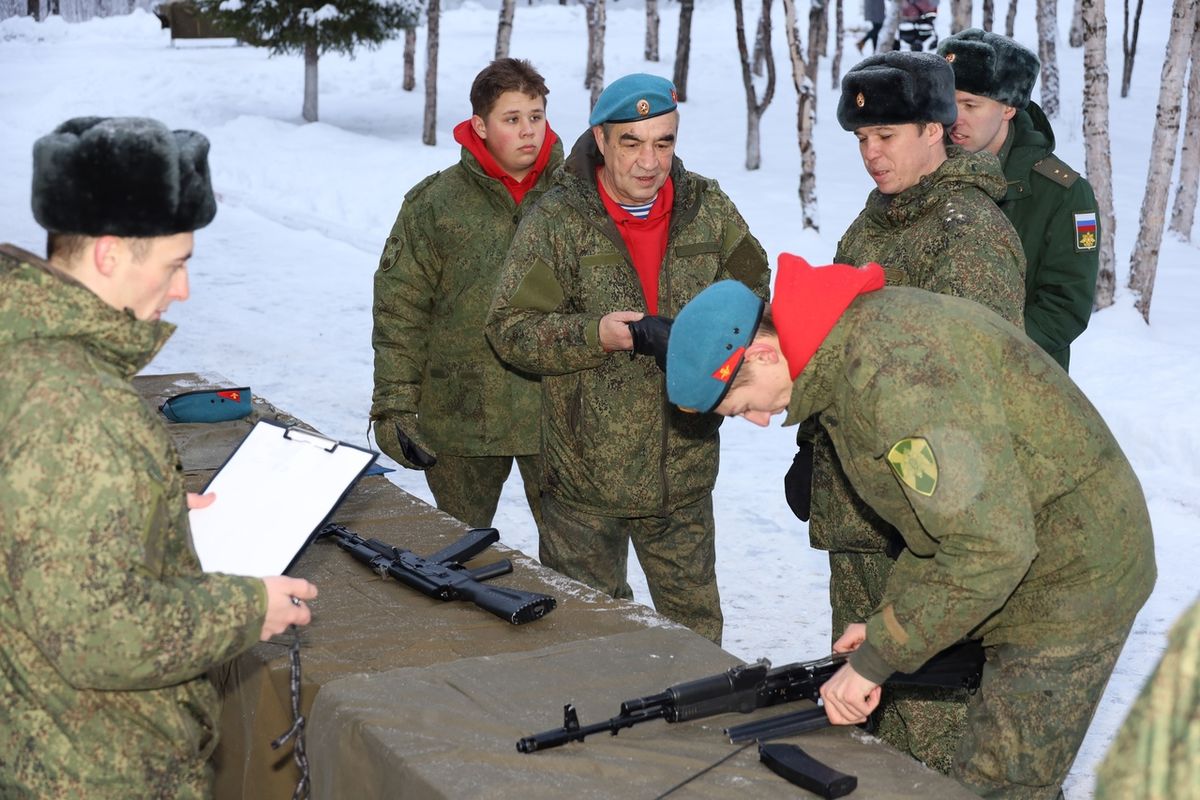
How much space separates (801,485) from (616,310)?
0.77 meters

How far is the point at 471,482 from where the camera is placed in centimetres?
485

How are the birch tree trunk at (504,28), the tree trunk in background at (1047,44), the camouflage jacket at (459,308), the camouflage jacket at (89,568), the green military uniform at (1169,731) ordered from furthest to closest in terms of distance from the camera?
the tree trunk in background at (1047,44) → the birch tree trunk at (504,28) → the camouflage jacket at (459,308) → the camouflage jacket at (89,568) → the green military uniform at (1169,731)

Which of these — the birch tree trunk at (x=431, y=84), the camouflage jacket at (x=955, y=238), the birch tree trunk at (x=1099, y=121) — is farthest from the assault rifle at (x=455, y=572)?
the birch tree trunk at (x=431, y=84)

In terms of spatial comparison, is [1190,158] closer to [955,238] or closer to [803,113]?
[803,113]

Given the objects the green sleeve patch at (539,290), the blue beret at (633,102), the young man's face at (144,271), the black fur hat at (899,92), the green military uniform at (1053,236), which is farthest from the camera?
the green military uniform at (1053,236)

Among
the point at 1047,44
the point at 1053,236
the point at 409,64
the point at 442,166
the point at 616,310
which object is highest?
the point at 1047,44

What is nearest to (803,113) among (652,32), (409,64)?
(409,64)

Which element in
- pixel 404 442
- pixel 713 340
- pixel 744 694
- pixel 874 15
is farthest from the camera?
pixel 874 15

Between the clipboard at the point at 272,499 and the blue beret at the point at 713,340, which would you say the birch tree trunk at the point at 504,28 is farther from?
the blue beret at the point at 713,340

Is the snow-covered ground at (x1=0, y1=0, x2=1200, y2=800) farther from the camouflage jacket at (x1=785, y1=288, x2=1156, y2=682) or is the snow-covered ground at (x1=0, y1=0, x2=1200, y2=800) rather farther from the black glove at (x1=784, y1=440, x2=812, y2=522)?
the camouflage jacket at (x1=785, y1=288, x2=1156, y2=682)

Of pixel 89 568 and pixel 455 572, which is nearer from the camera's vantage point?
pixel 89 568

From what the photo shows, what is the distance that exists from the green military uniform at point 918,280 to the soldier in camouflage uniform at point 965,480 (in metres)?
0.67

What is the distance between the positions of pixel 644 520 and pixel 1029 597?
1654mm

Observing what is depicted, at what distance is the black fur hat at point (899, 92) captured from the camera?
11.4 ft
